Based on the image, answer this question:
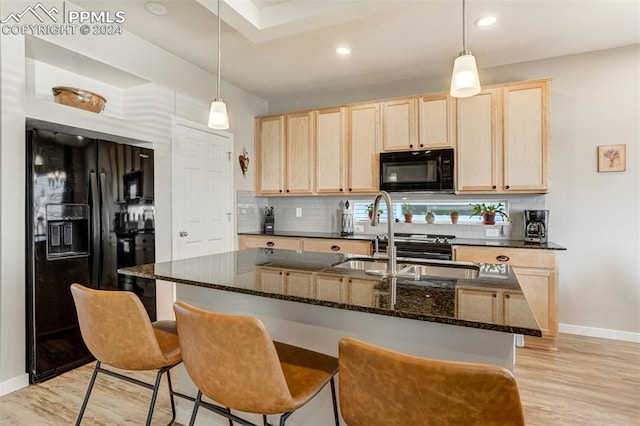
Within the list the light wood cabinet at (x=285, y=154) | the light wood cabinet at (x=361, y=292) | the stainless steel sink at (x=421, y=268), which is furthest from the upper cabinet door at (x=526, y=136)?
the light wood cabinet at (x=361, y=292)

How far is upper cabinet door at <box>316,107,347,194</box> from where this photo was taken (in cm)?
404

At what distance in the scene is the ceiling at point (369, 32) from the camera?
2488 mm

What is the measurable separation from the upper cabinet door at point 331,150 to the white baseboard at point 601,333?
8.73 ft

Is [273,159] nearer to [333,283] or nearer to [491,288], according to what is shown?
[333,283]

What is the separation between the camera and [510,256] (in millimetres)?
3072

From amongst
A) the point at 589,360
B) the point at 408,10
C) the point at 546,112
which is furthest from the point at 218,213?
the point at 589,360

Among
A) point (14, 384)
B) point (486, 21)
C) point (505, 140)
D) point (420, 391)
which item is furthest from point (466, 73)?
point (14, 384)

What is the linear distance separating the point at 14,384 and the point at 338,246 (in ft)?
9.12

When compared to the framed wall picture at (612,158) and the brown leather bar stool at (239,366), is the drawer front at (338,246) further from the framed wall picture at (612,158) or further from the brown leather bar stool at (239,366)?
the brown leather bar stool at (239,366)

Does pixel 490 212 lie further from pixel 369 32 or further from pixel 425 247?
pixel 369 32

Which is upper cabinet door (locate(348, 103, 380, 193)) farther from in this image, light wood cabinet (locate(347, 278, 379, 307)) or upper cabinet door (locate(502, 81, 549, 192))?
light wood cabinet (locate(347, 278, 379, 307))

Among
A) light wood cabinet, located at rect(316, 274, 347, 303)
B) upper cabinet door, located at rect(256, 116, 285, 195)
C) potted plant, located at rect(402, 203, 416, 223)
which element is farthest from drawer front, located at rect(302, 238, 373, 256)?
light wood cabinet, located at rect(316, 274, 347, 303)

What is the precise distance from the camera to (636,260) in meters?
3.17

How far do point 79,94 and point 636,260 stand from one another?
→ 491 centimetres
